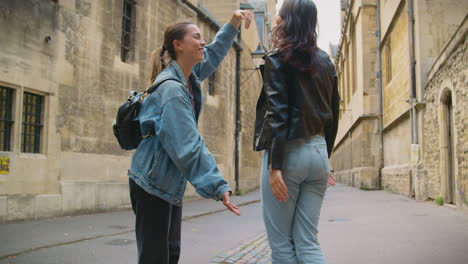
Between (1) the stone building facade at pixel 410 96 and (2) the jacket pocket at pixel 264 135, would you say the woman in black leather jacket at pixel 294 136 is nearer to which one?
(2) the jacket pocket at pixel 264 135

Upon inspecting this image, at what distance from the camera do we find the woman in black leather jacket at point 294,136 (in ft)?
8.23

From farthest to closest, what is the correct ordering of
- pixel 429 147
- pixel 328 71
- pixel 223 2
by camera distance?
pixel 223 2, pixel 429 147, pixel 328 71

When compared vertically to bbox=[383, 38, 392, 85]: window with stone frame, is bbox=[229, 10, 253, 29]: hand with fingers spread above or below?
below

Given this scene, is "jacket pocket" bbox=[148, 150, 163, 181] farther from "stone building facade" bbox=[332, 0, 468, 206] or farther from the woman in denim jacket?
"stone building facade" bbox=[332, 0, 468, 206]

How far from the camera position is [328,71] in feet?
8.80

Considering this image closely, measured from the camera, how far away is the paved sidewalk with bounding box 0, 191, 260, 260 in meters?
5.69

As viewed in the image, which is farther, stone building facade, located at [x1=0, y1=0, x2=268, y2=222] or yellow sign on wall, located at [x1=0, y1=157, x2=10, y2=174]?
stone building facade, located at [x1=0, y1=0, x2=268, y2=222]

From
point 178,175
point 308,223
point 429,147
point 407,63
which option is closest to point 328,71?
point 308,223

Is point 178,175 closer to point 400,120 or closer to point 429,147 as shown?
point 429,147

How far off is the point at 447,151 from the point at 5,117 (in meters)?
10.7

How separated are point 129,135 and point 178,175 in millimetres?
363

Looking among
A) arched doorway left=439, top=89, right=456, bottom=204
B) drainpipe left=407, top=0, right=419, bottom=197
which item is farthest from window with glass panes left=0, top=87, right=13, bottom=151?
drainpipe left=407, top=0, right=419, bottom=197

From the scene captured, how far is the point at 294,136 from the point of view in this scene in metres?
2.51

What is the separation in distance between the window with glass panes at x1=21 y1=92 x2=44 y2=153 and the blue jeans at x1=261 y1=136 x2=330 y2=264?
7.20 meters
